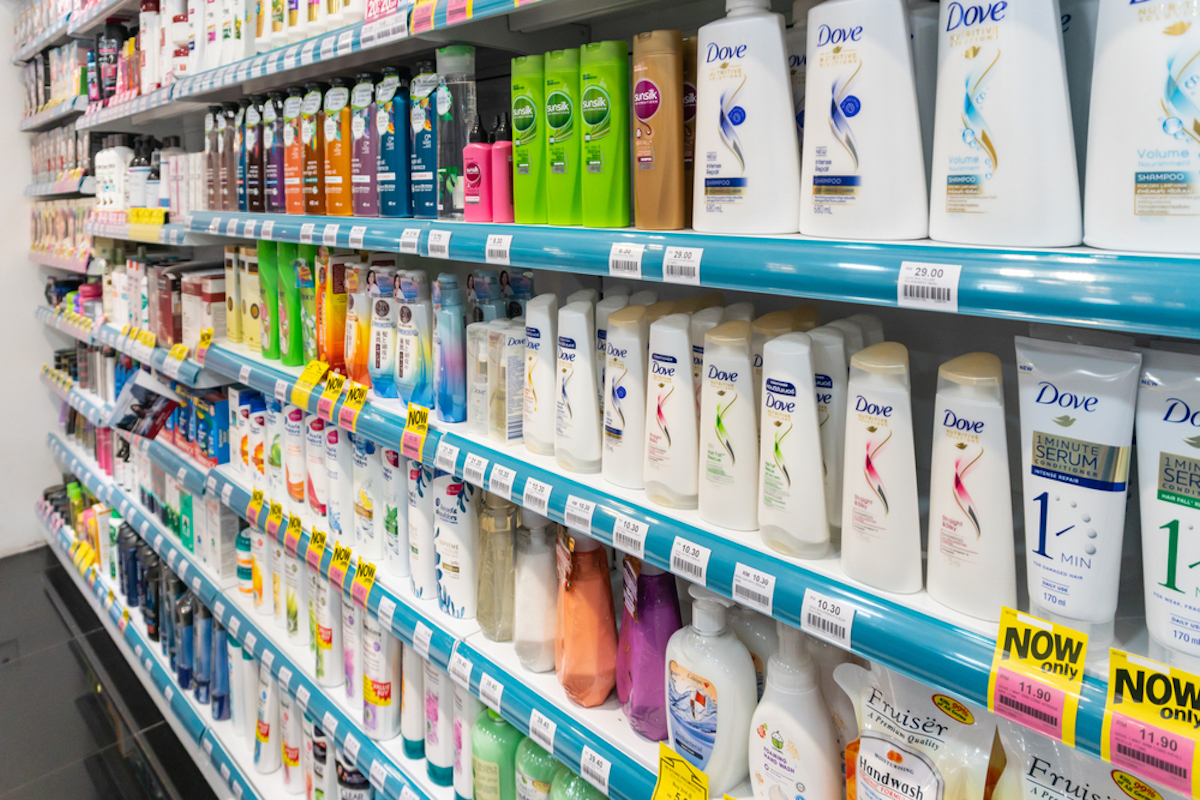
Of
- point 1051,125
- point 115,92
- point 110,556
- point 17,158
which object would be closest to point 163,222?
point 115,92

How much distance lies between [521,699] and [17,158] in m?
4.44

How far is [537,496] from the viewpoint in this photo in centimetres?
127

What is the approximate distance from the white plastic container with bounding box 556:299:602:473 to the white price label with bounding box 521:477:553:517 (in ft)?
0.22

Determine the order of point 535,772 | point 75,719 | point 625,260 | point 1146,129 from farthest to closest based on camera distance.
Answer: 1. point 75,719
2. point 535,772
3. point 625,260
4. point 1146,129

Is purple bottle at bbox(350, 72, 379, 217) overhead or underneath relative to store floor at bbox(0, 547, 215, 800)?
overhead

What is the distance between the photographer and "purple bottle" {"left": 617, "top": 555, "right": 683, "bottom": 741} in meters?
1.25

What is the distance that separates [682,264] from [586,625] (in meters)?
0.68

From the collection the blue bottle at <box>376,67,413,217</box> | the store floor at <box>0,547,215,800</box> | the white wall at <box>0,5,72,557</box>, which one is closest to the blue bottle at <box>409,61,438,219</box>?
the blue bottle at <box>376,67,413,217</box>

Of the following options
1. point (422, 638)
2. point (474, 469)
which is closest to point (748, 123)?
point (474, 469)

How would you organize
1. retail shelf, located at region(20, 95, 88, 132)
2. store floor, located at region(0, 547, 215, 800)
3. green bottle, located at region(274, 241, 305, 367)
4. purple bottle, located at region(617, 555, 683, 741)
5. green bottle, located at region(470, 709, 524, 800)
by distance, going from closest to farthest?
purple bottle, located at region(617, 555, 683, 741)
green bottle, located at region(470, 709, 524, 800)
green bottle, located at region(274, 241, 305, 367)
store floor, located at region(0, 547, 215, 800)
retail shelf, located at region(20, 95, 88, 132)

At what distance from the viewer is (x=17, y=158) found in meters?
4.15

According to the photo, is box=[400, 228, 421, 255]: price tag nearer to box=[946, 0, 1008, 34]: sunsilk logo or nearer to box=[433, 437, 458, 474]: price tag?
box=[433, 437, 458, 474]: price tag

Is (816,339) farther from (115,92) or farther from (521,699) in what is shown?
(115,92)

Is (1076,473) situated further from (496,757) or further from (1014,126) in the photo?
(496,757)
